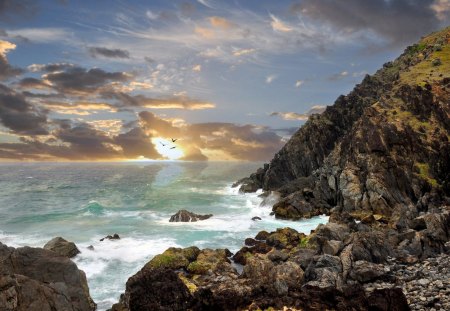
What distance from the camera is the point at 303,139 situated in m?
113

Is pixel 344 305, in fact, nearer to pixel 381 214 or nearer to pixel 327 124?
pixel 381 214

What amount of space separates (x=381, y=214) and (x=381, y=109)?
27770mm

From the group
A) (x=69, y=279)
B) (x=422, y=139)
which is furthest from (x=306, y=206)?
(x=69, y=279)

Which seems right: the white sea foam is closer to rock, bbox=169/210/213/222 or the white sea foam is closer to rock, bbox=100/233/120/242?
rock, bbox=100/233/120/242

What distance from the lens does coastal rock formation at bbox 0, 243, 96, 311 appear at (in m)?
17.8

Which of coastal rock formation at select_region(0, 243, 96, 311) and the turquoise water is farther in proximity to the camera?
the turquoise water

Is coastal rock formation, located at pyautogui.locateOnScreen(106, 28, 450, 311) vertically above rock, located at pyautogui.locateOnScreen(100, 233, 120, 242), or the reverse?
coastal rock formation, located at pyautogui.locateOnScreen(106, 28, 450, 311)

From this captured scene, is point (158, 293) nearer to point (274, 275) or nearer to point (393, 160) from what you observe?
point (274, 275)

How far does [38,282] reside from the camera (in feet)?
64.7

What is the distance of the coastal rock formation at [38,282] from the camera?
17750mm

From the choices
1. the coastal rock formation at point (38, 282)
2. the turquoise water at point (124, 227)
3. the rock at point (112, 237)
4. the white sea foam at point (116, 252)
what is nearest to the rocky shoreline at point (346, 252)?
the coastal rock formation at point (38, 282)

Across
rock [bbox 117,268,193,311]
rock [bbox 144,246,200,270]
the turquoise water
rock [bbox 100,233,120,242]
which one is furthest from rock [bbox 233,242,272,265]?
rock [bbox 100,233,120,242]

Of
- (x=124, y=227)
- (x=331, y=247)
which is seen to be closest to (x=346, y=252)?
(x=331, y=247)

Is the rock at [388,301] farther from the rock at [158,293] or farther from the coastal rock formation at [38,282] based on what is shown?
the coastal rock formation at [38,282]
